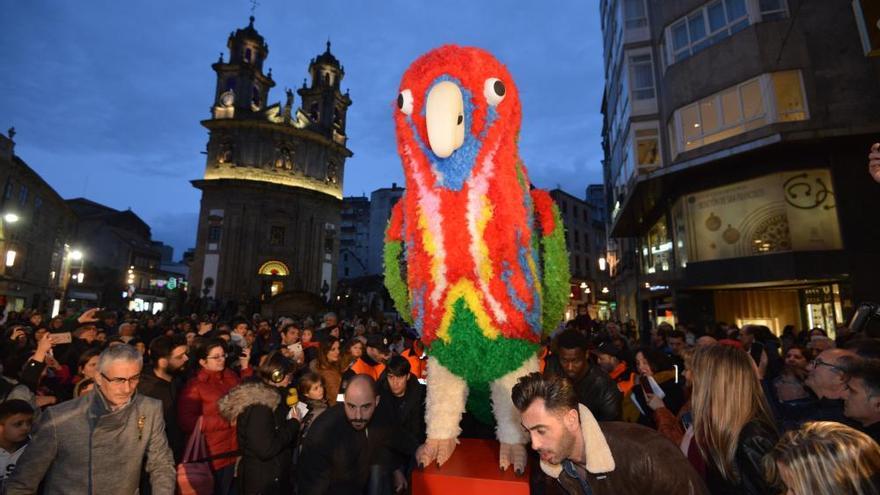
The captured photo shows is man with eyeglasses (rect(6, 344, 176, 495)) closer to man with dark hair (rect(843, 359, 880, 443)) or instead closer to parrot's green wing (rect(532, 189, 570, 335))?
parrot's green wing (rect(532, 189, 570, 335))

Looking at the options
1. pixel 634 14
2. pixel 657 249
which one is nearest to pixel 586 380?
→ pixel 657 249

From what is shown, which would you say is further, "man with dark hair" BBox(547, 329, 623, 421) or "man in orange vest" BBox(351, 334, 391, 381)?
"man in orange vest" BBox(351, 334, 391, 381)

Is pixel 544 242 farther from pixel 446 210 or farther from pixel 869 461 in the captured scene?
pixel 869 461

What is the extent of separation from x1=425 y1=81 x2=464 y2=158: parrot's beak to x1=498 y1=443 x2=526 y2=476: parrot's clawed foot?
173 centimetres

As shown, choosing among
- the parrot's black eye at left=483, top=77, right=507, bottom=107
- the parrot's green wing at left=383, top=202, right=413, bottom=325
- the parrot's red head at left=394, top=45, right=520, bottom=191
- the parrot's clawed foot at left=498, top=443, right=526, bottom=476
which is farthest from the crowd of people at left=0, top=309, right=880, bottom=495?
the parrot's black eye at left=483, top=77, right=507, bottom=107

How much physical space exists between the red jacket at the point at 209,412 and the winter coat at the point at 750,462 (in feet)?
11.5

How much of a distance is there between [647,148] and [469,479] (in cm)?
1616

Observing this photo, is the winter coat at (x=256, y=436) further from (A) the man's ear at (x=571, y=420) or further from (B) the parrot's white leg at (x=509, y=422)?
(A) the man's ear at (x=571, y=420)

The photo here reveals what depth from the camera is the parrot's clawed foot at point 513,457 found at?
2451mm

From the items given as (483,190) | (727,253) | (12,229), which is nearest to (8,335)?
(483,190)

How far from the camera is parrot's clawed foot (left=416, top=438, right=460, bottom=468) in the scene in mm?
2559

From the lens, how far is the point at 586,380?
12.5 ft

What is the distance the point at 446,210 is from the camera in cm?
263

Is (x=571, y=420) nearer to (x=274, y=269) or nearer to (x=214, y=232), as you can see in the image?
(x=274, y=269)
